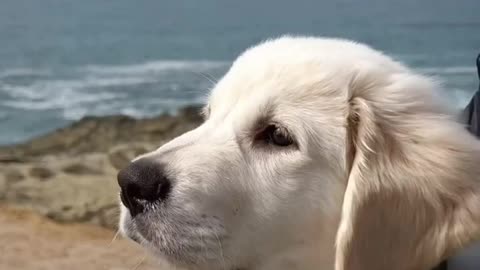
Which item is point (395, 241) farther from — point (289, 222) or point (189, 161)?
point (189, 161)

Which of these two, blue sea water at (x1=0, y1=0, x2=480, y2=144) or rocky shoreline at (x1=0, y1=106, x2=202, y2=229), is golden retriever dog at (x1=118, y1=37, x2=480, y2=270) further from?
blue sea water at (x1=0, y1=0, x2=480, y2=144)

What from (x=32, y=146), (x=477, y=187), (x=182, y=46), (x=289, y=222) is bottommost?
(x=32, y=146)

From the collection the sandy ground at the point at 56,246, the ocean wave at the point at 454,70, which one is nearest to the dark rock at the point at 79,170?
the sandy ground at the point at 56,246

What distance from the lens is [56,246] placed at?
14.0 ft

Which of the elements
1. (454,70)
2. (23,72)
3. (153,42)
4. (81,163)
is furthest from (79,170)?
(454,70)

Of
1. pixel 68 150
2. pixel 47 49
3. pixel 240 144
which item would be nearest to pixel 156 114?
pixel 68 150

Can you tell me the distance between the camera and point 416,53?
5.93m

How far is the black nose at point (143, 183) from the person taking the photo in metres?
1.92

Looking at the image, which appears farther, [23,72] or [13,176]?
[23,72]

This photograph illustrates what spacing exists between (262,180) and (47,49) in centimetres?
432

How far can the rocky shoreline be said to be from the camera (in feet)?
15.4

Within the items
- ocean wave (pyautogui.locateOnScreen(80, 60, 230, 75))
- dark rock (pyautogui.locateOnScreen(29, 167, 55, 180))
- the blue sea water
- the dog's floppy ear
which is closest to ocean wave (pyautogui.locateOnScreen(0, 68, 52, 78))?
the blue sea water

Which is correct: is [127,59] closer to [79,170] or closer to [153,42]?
[153,42]

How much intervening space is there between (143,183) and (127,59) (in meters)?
4.24
